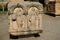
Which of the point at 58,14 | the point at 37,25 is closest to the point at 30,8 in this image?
the point at 37,25

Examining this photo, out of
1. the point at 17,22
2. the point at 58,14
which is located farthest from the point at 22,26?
the point at 58,14

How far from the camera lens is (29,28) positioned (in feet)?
17.4

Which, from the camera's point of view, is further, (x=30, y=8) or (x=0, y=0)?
(x=0, y=0)

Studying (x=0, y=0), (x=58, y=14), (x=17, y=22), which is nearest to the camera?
(x=17, y=22)

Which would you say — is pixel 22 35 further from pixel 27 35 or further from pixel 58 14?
pixel 58 14

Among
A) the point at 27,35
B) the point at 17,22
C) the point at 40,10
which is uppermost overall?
the point at 40,10

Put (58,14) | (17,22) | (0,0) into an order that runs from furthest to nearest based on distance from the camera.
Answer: (0,0), (58,14), (17,22)

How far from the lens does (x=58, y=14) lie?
416 inches

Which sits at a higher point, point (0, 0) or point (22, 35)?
point (0, 0)

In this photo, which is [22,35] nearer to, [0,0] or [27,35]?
[27,35]

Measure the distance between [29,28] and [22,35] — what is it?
316 millimetres

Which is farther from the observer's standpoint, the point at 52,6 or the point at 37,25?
the point at 52,6

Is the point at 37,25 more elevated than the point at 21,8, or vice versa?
the point at 21,8

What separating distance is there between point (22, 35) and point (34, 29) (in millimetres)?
425
